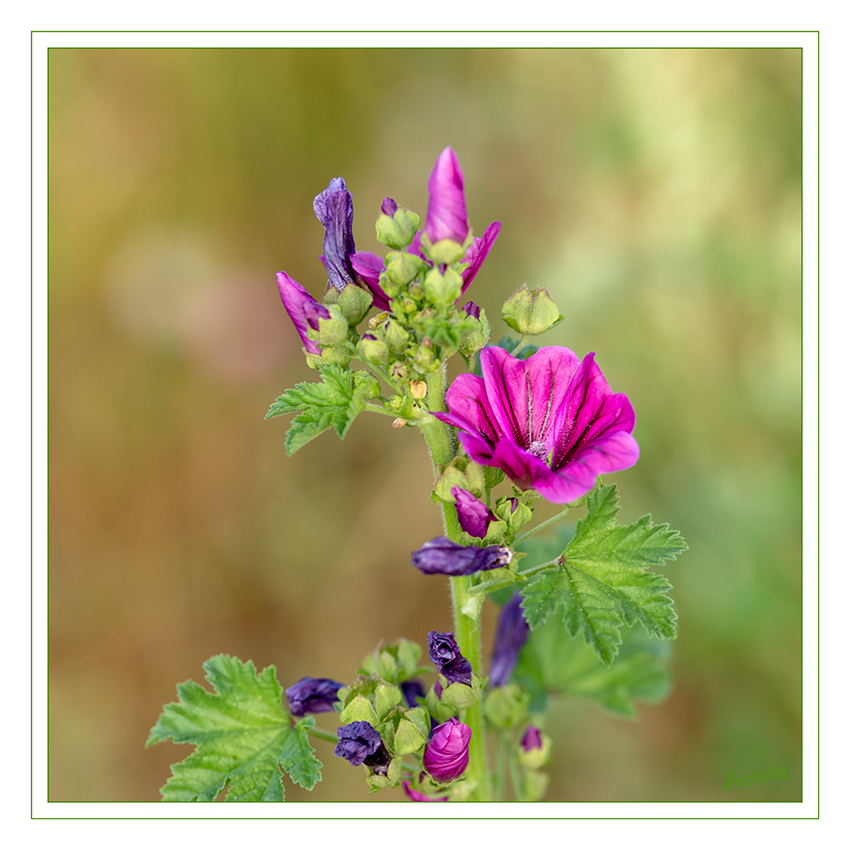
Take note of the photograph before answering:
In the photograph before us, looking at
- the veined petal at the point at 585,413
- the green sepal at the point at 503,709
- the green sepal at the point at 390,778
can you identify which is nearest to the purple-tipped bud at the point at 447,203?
the veined petal at the point at 585,413

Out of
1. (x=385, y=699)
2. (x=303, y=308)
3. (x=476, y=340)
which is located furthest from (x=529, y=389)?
(x=385, y=699)

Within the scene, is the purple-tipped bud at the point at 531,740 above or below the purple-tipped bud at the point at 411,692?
below

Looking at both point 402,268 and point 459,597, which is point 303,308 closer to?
point 402,268

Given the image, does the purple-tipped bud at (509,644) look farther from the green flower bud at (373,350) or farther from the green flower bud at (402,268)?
the green flower bud at (402,268)

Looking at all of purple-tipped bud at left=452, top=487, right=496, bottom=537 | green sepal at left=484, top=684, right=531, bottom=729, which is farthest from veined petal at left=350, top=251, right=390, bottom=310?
green sepal at left=484, top=684, right=531, bottom=729

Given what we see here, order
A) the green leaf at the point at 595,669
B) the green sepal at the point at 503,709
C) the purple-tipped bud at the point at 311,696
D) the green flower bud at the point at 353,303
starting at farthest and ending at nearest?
Result: the green leaf at the point at 595,669 → the green sepal at the point at 503,709 → the purple-tipped bud at the point at 311,696 → the green flower bud at the point at 353,303

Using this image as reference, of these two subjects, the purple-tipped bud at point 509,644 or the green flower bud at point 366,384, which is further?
the purple-tipped bud at point 509,644
